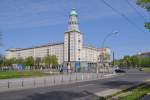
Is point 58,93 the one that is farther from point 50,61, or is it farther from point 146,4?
point 50,61

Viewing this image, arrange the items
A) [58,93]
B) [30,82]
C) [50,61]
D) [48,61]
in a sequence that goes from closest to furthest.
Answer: [58,93]
[30,82]
[50,61]
[48,61]

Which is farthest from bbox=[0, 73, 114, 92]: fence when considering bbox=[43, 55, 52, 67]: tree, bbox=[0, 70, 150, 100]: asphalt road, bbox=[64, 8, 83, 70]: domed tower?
bbox=[64, 8, 83, 70]: domed tower

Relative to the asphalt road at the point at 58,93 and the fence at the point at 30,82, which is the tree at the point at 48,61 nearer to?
the fence at the point at 30,82

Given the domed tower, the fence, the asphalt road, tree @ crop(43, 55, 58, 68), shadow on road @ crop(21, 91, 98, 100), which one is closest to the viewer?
shadow on road @ crop(21, 91, 98, 100)

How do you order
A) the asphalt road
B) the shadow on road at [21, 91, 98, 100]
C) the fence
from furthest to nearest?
the fence, the asphalt road, the shadow on road at [21, 91, 98, 100]

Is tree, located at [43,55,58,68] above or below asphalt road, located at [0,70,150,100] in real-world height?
above

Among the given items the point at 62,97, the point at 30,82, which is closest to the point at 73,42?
the point at 30,82

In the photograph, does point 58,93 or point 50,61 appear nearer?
point 58,93

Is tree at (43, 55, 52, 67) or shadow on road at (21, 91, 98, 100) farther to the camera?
tree at (43, 55, 52, 67)

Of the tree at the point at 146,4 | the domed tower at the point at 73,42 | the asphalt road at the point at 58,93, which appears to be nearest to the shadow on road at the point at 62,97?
the asphalt road at the point at 58,93

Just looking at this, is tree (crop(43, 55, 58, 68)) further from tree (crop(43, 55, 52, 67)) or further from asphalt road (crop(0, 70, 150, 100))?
asphalt road (crop(0, 70, 150, 100))

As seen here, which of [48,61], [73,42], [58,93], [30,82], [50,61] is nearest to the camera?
[58,93]

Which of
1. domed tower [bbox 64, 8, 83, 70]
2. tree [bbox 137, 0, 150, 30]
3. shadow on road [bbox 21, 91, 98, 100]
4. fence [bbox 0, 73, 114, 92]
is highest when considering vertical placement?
domed tower [bbox 64, 8, 83, 70]

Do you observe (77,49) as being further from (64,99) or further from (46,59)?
(64,99)
